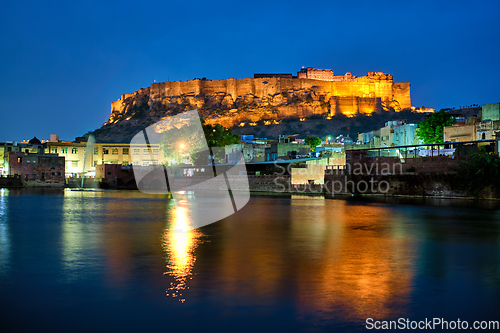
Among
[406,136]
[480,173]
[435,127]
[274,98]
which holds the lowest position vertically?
[480,173]

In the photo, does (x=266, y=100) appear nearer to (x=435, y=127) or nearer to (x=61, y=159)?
(x=61, y=159)

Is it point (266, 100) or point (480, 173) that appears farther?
point (266, 100)

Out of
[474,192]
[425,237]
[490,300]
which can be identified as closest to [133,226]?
[425,237]

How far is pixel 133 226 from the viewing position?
59.1 feet

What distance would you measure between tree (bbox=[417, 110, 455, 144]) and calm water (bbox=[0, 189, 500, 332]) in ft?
99.7

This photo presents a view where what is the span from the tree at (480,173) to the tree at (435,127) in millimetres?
15318

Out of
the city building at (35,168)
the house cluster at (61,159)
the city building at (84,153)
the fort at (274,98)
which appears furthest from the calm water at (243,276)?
the fort at (274,98)

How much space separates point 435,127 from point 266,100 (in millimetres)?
74170

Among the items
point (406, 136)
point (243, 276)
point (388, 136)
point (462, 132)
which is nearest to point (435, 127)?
point (406, 136)

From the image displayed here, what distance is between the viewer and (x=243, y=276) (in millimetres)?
9195

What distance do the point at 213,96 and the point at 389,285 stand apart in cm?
11386

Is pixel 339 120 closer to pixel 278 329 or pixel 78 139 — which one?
pixel 78 139

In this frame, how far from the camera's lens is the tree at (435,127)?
4556cm

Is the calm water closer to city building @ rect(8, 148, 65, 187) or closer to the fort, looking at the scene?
city building @ rect(8, 148, 65, 187)
